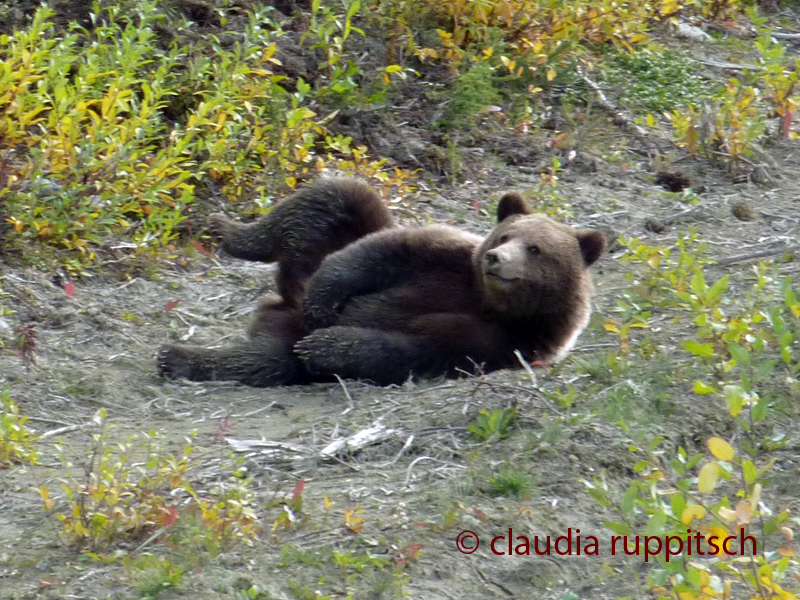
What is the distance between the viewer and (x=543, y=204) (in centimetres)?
793

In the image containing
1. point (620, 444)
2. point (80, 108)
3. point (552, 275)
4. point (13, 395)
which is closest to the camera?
point (620, 444)

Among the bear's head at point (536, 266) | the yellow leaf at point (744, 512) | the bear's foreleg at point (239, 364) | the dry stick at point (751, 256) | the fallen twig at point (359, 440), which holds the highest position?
the yellow leaf at point (744, 512)

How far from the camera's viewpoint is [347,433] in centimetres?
461

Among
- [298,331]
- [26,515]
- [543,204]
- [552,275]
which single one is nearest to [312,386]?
[298,331]

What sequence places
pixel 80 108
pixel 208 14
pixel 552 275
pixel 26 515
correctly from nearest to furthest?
pixel 26 515, pixel 552 275, pixel 80 108, pixel 208 14

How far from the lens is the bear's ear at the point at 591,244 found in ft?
19.0

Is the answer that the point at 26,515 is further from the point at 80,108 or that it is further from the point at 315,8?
the point at 315,8

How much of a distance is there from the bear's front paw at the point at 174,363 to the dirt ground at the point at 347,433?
4.0 inches

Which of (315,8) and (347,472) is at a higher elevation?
(315,8)

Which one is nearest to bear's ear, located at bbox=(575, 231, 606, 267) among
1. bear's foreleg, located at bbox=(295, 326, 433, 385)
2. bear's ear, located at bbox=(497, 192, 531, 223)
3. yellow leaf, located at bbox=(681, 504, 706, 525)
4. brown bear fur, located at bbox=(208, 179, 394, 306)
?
bear's ear, located at bbox=(497, 192, 531, 223)

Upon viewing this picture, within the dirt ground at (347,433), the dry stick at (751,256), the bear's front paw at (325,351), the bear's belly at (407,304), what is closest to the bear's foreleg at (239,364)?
the dirt ground at (347,433)

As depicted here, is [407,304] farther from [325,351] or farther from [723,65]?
[723,65]

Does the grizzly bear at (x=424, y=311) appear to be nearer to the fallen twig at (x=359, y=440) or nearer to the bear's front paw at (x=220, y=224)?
the bear's front paw at (x=220, y=224)

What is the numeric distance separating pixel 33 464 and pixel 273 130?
3924mm
